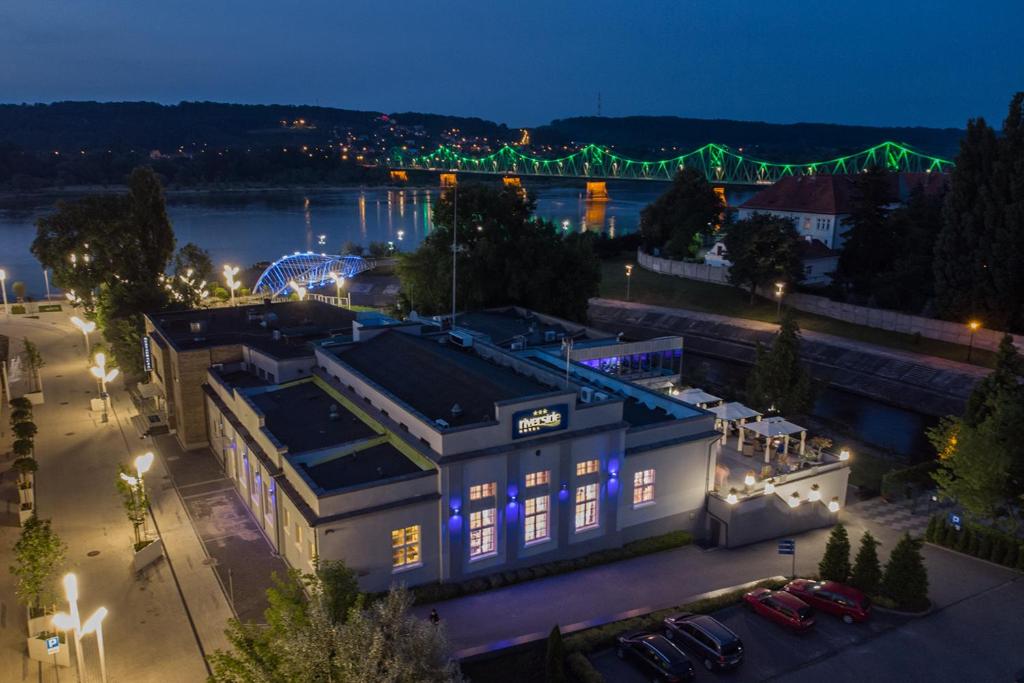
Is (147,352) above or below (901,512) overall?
above

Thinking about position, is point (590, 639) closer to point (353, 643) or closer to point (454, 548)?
point (454, 548)

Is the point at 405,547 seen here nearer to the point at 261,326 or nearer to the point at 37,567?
the point at 37,567

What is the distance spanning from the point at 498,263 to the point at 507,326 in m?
8.09

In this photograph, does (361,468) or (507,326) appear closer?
(361,468)

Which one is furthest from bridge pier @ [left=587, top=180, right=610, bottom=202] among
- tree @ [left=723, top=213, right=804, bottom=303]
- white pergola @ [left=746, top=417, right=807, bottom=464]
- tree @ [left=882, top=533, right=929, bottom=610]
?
tree @ [left=882, top=533, right=929, bottom=610]

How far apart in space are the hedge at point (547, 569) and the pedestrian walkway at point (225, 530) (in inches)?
183

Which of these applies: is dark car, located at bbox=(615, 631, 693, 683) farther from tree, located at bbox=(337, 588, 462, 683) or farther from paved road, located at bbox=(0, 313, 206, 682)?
paved road, located at bbox=(0, 313, 206, 682)

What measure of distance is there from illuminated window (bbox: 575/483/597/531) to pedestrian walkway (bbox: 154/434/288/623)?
895 centimetres

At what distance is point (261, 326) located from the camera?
37125 millimetres

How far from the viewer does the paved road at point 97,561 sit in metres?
18.3

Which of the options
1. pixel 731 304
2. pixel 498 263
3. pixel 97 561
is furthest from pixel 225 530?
pixel 731 304

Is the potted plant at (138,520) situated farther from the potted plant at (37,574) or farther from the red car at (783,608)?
the red car at (783,608)

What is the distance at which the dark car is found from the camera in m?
17.6

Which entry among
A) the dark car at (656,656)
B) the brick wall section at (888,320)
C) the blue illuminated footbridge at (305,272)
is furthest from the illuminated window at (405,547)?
the blue illuminated footbridge at (305,272)
